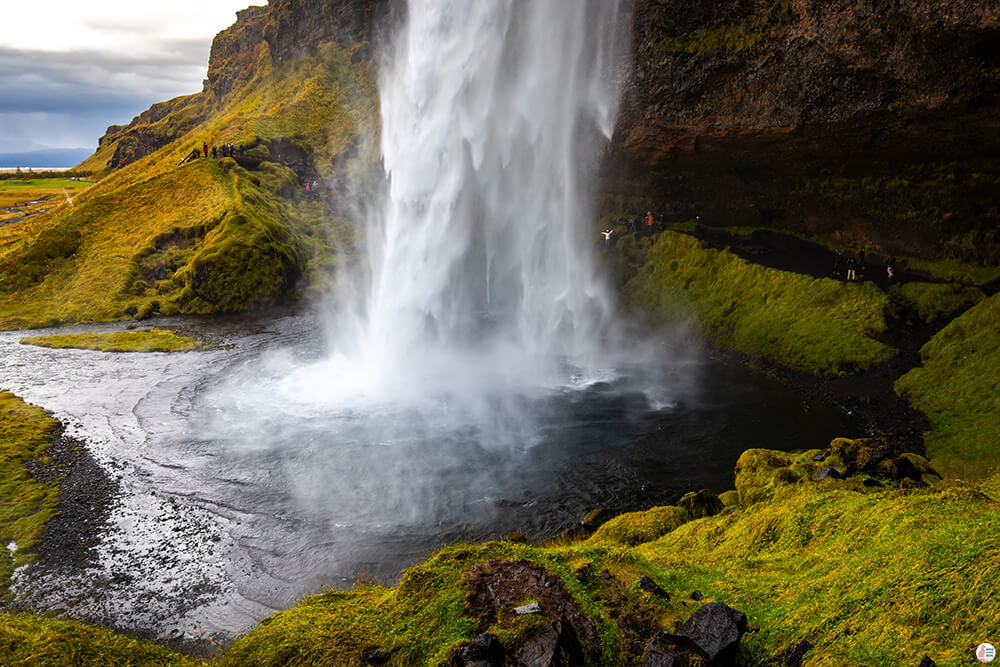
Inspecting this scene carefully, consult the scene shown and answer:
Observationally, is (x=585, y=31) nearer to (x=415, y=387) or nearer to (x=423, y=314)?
(x=423, y=314)

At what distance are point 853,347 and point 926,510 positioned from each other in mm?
19119

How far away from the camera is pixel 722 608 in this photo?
5.71 metres

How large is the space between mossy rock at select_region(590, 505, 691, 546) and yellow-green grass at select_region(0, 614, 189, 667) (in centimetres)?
799

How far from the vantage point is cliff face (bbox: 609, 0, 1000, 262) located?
71.1 feet

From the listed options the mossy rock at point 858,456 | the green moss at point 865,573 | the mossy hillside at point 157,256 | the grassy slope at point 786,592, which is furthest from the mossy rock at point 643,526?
the mossy hillside at point 157,256

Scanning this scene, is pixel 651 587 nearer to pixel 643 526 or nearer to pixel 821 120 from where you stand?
pixel 643 526

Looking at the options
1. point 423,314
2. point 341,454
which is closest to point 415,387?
point 341,454

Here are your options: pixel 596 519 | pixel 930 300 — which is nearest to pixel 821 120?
pixel 930 300

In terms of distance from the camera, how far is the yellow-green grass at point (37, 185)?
94988 millimetres

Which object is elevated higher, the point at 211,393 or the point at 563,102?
the point at 563,102

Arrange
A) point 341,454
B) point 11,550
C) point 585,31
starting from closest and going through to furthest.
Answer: point 11,550 < point 341,454 < point 585,31

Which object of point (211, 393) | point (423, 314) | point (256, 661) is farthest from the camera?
point (423, 314)

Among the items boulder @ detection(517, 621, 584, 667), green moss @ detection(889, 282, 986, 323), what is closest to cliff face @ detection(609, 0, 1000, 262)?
green moss @ detection(889, 282, 986, 323)

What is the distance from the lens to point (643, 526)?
38.6 ft
